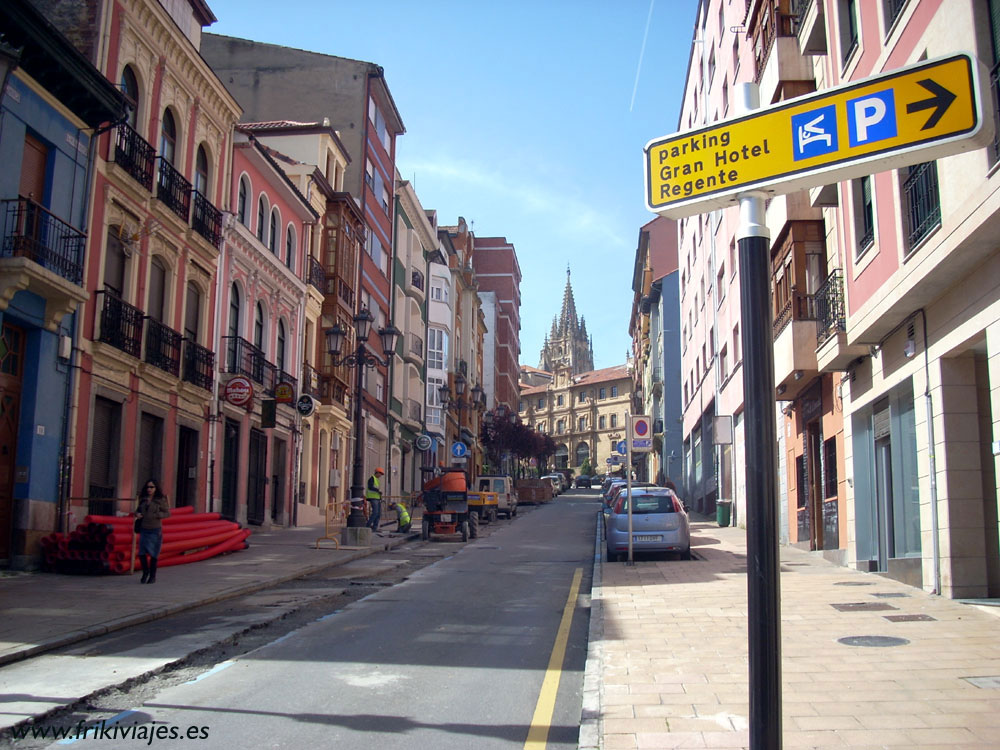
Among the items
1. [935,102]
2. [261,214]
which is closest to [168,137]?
[261,214]

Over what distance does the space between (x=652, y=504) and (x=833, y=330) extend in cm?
551

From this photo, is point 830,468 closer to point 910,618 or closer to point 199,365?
point 910,618

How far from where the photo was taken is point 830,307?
16859 mm

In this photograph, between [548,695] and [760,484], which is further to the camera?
[548,695]

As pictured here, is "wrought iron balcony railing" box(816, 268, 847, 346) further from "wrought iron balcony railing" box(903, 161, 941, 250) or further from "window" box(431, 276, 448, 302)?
"window" box(431, 276, 448, 302)

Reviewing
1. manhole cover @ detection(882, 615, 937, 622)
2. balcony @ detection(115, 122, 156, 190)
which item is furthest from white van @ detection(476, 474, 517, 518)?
manhole cover @ detection(882, 615, 937, 622)

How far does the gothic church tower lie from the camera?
154 m

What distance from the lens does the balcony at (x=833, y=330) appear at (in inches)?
600

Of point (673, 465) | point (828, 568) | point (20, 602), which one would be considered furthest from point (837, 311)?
point (673, 465)

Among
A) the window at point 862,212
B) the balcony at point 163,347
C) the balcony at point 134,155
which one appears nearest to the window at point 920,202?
the window at point 862,212

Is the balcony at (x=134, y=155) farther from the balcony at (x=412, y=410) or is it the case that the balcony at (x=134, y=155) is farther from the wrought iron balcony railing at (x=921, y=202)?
the balcony at (x=412, y=410)

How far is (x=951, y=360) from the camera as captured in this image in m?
11.8

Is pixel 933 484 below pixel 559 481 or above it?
below

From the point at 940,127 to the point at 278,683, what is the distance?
662 centimetres
